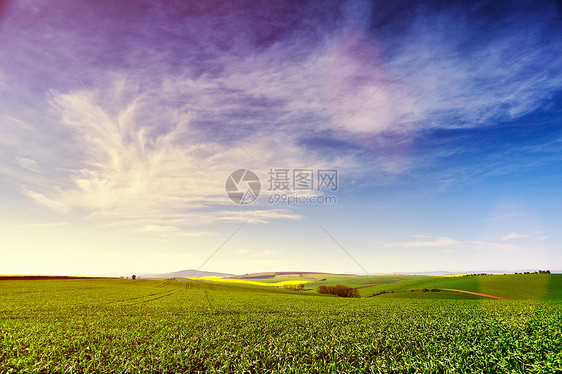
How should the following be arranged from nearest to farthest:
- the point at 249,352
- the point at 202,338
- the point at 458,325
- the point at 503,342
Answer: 1. the point at 249,352
2. the point at 503,342
3. the point at 202,338
4. the point at 458,325

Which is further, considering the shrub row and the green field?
the shrub row

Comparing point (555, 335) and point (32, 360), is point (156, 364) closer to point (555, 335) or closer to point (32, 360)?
point (32, 360)

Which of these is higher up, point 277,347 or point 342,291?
point 277,347

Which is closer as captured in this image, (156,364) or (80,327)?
(156,364)

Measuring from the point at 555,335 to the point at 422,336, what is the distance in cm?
659

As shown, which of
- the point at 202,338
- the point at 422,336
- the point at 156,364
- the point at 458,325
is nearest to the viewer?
the point at 156,364

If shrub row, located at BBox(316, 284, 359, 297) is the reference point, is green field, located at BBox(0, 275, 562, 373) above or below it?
above

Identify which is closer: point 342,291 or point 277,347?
point 277,347

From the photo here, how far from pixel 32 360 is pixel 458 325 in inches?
975

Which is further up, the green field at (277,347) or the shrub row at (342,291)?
the green field at (277,347)

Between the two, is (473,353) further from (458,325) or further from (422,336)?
(458,325)

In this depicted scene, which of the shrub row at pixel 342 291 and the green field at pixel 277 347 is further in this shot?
the shrub row at pixel 342 291

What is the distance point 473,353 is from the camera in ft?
40.2

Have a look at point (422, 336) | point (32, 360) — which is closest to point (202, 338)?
point (32, 360)
